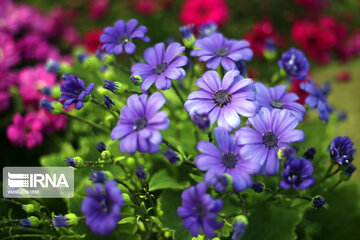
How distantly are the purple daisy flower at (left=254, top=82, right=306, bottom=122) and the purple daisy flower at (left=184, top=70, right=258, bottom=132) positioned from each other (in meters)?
0.06

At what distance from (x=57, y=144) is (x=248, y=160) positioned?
3.99 ft

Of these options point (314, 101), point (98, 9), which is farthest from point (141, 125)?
point (98, 9)

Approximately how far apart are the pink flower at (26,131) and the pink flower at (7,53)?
315 mm

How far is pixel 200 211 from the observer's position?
0.66 metres

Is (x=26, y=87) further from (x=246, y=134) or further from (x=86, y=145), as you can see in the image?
(x=246, y=134)

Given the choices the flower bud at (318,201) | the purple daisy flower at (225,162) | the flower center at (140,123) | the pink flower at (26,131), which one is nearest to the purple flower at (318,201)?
the flower bud at (318,201)

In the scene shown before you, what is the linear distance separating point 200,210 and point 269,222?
0.48 m

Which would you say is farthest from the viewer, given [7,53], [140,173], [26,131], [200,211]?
[7,53]

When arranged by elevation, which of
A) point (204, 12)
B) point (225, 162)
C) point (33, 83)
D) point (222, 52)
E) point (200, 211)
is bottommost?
point (200, 211)

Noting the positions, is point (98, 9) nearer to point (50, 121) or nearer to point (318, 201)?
point (50, 121)

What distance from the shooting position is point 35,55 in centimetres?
177

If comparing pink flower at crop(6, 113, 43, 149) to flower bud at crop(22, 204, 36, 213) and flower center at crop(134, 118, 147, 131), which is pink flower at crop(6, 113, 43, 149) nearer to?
flower bud at crop(22, 204, 36, 213)

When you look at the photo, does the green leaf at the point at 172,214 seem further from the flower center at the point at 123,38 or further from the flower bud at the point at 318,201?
the flower center at the point at 123,38

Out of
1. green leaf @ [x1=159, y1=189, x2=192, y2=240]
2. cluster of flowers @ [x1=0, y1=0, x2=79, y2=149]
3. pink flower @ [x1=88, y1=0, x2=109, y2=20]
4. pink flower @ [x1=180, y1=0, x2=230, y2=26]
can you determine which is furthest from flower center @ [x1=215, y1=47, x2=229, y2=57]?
pink flower @ [x1=88, y1=0, x2=109, y2=20]
